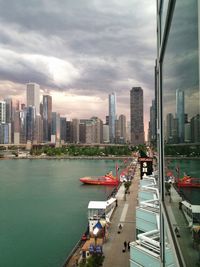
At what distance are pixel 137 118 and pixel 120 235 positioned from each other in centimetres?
16145

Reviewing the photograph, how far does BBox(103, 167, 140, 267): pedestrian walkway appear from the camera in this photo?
1169cm

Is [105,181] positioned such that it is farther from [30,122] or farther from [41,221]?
[30,122]

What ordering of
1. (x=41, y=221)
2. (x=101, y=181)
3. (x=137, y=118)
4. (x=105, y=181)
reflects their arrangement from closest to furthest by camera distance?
(x=41, y=221), (x=105, y=181), (x=101, y=181), (x=137, y=118)

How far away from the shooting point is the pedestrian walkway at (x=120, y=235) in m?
11.7

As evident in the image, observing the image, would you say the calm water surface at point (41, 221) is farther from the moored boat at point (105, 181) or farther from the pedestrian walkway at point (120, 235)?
the pedestrian walkway at point (120, 235)

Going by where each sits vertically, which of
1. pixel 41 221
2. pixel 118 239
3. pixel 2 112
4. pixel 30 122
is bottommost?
pixel 41 221

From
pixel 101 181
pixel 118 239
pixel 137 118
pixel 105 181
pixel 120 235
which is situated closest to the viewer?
pixel 118 239

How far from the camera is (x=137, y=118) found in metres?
175

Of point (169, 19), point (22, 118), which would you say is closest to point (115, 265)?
point (169, 19)

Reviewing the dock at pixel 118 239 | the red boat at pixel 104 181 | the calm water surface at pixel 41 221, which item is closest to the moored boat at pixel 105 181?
the red boat at pixel 104 181

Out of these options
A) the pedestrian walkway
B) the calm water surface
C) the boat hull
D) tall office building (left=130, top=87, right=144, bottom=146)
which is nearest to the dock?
the pedestrian walkway

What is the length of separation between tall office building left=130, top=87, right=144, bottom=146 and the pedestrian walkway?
14838 centimetres

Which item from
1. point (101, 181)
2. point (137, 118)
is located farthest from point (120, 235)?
point (137, 118)

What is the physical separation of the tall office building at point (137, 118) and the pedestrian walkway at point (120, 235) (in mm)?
148375
